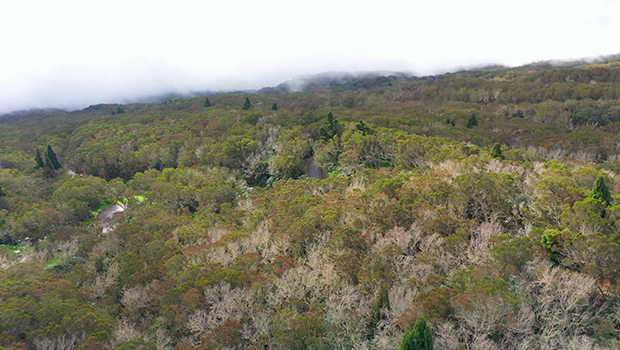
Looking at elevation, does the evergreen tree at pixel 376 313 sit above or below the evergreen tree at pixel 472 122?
below

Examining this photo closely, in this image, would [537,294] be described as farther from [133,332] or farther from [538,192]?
[133,332]

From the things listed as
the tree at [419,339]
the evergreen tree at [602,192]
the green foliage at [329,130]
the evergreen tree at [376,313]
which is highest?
the green foliage at [329,130]

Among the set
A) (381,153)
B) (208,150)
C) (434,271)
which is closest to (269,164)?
(208,150)

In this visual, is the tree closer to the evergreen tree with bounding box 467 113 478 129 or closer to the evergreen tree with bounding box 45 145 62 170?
the evergreen tree with bounding box 467 113 478 129

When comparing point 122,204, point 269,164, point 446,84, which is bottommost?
point 122,204

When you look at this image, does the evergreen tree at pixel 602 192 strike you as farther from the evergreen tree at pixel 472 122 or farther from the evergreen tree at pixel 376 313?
the evergreen tree at pixel 472 122

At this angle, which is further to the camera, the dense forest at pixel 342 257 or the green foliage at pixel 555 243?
the green foliage at pixel 555 243

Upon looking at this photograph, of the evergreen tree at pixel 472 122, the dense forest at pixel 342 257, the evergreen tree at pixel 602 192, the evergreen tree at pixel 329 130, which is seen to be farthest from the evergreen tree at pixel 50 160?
the evergreen tree at pixel 472 122
